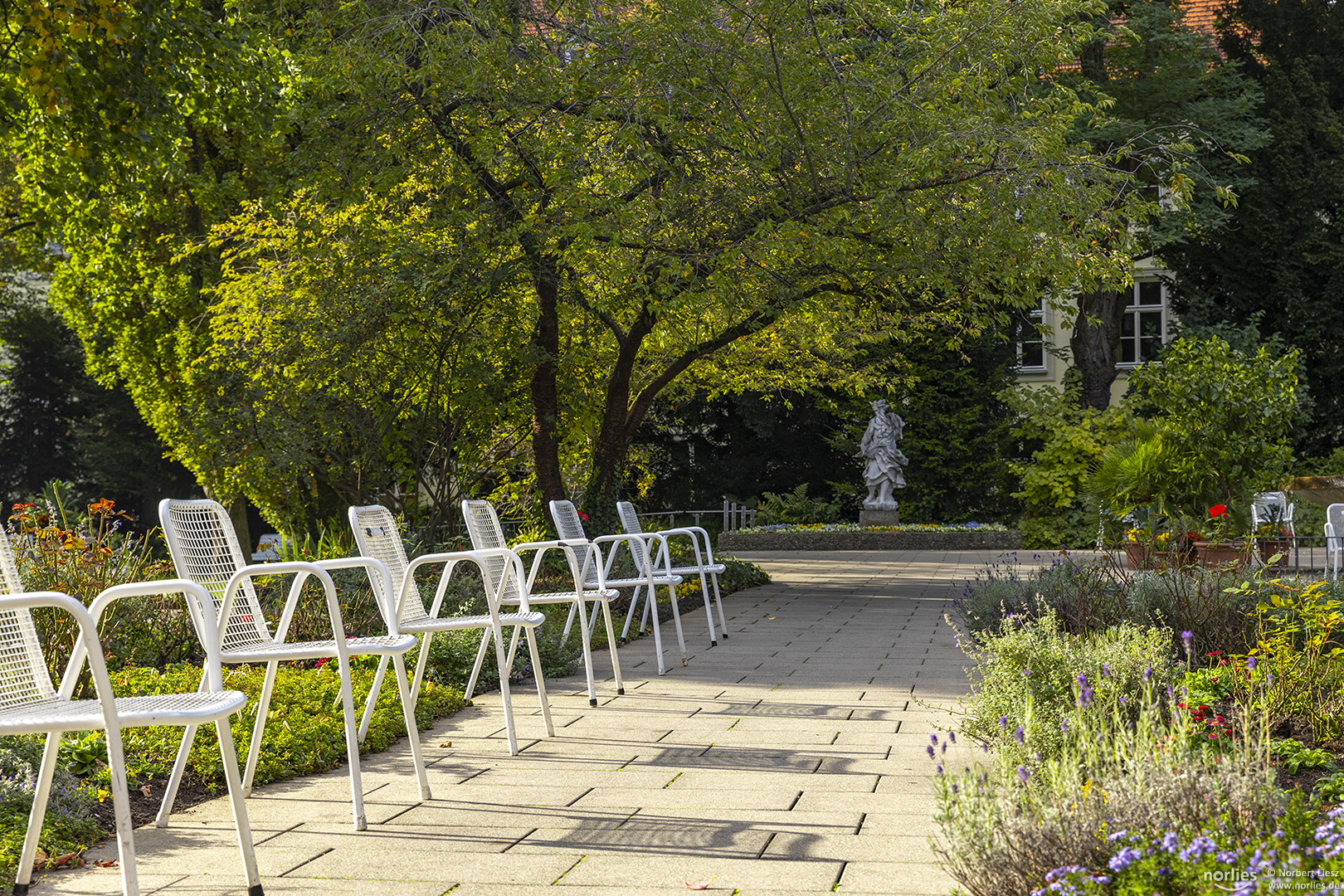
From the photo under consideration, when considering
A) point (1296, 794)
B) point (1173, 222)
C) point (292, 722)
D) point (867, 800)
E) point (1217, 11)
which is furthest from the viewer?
point (1217, 11)

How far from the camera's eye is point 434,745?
16.0 ft

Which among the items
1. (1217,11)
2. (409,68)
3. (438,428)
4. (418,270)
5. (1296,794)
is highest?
(1217,11)

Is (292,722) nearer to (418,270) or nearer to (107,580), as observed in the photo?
(107,580)

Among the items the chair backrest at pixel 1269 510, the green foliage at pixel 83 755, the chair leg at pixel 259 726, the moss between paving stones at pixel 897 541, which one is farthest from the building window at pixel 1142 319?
the green foliage at pixel 83 755

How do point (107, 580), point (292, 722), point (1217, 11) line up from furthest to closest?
point (1217, 11) → point (107, 580) → point (292, 722)

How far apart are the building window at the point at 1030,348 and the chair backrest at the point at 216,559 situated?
19.6 m

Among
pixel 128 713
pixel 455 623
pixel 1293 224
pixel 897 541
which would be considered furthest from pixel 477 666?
pixel 1293 224

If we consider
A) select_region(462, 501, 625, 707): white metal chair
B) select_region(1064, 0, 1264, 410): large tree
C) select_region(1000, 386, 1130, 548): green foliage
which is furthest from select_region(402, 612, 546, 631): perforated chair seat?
select_region(1064, 0, 1264, 410): large tree

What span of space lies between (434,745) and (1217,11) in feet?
79.1

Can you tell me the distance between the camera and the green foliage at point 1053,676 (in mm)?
3873

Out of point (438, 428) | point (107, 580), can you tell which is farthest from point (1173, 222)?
point (107, 580)

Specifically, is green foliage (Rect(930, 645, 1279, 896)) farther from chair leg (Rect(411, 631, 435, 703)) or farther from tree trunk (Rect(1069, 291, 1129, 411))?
tree trunk (Rect(1069, 291, 1129, 411))

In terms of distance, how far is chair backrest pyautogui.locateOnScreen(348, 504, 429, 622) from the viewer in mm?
4531

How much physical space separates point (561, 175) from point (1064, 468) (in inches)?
552
